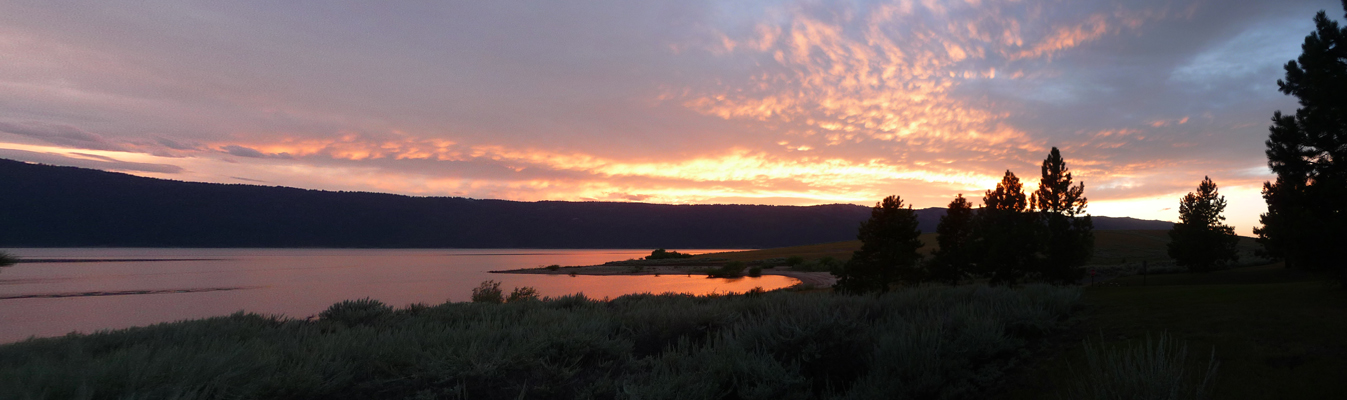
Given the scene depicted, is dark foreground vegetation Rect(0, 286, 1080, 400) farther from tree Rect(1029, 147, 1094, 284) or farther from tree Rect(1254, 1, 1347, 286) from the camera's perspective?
tree Rect(1029, 147, 1094, 284)

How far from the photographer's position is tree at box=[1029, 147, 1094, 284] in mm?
23703

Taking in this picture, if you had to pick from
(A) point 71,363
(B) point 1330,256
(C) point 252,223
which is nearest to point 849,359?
(A) point 71,363

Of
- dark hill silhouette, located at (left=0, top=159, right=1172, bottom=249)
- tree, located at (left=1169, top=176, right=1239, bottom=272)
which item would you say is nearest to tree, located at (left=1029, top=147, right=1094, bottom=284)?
tree, located at (left=1169, top=176, right=1239, bottom=272)

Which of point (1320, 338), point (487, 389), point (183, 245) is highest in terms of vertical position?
point (1320, 338)

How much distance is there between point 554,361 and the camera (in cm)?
642

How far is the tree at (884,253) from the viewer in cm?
2228

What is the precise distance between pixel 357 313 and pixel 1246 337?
14219mm

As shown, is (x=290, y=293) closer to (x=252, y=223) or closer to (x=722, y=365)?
(x=722, y=365)

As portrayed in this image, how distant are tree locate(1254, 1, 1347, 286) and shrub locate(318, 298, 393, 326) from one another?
19.5 metres

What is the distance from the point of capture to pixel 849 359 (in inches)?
273

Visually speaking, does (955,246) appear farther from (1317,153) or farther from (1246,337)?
(1246,337)

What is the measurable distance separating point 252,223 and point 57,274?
133 m

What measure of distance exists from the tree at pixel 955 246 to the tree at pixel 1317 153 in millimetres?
11833

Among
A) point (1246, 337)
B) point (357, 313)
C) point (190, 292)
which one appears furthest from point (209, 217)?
point (1246, 337)
